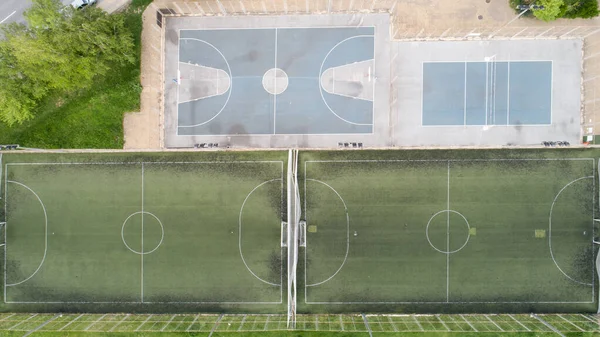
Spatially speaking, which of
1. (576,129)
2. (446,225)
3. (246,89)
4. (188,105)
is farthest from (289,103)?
(576,129)

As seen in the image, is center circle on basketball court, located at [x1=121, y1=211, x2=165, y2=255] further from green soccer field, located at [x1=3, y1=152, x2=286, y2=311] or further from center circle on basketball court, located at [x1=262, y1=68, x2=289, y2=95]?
center circle on basketball court, located at [x1=262, y1=68, x2=289, y2=95]

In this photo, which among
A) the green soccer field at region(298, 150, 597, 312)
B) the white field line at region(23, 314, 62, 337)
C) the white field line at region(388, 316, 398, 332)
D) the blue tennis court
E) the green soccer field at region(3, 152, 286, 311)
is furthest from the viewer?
the green soccer field at region(3, 152, 286, 311)

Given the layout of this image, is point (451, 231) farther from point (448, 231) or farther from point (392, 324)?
point (392, 324)

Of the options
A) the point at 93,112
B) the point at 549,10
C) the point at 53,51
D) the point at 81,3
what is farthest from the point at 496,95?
the point at 81,3

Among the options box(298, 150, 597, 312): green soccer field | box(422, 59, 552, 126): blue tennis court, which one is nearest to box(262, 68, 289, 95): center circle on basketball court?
box(298, 150, 597, 312): green soccer field

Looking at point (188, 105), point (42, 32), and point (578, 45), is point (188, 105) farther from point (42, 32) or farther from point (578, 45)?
point (578, 45)

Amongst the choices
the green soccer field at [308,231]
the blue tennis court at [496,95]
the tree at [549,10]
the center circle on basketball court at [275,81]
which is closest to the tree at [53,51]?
the green soccer field at [308,231]
